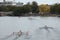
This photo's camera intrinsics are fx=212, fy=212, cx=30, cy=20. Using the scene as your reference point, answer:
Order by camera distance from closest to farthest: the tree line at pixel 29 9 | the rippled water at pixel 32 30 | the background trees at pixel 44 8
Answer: the rippled water at pixel 32 30, the tree line at pixel 29 9, the background trees at pixel 44 8

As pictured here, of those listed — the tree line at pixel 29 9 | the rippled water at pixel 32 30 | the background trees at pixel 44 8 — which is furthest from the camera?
the background trees at pixel 44 8

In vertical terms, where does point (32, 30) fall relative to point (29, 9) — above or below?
above

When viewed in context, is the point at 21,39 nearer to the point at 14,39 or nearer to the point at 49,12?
the point at 14,39

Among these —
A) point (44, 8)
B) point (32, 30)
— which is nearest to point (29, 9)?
point (44, 8)

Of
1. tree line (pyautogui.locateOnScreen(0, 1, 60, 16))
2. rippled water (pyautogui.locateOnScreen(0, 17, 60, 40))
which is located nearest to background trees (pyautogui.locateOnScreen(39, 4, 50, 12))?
tree line (pyautogui.locateOnScreen(0, 1, 60, 16))

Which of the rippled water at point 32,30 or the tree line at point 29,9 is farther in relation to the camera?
the tree line at point 29,9

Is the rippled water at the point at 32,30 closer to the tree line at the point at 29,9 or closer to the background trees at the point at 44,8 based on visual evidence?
the tree line at the point at 29,9

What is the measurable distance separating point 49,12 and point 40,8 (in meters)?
2.79

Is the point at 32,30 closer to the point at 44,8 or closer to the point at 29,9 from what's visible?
the point at 29,9

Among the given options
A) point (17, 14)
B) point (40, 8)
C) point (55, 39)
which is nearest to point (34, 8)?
point (40, 8)

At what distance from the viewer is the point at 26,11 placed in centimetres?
3447

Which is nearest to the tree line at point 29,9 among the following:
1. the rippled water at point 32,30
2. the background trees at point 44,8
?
the background trees at point 44,8

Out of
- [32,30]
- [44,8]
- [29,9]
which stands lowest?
[44,8]

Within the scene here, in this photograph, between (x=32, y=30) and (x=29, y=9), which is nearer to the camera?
(x=32, y=30)
